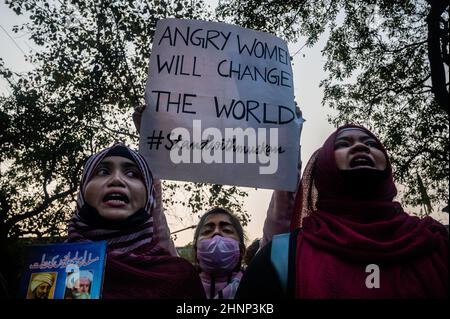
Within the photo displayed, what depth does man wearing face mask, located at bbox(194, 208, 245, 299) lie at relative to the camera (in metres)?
2.71

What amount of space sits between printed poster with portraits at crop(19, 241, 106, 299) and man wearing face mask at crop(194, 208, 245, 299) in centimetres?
124

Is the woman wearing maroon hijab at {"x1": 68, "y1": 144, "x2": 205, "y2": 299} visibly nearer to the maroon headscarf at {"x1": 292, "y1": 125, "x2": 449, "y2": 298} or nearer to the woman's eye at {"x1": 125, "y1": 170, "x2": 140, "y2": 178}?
the woman's eye at {"x1": 125, "y1": 170, "x2": 140, "y2": 178}

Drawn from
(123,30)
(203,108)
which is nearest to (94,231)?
(203,108)

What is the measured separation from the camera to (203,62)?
2977mm

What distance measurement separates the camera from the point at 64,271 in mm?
1481

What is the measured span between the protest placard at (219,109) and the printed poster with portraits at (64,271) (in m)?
1.06

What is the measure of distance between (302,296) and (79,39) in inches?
306

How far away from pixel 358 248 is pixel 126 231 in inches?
43.8

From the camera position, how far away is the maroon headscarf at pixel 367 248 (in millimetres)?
1354

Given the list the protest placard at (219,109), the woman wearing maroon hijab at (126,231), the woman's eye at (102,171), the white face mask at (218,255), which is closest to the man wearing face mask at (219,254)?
the white face mask at (218,255)
